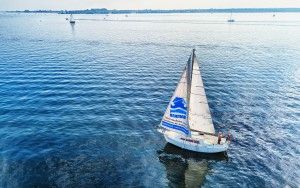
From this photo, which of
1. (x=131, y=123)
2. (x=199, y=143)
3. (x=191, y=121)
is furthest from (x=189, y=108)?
(x=131, y=123)

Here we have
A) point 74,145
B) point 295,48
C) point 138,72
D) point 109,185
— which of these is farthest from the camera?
point 295,48

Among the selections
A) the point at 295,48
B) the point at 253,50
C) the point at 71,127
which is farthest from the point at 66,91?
the point at 295,48

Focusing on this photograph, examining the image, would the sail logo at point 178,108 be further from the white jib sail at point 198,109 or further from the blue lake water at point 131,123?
the blue lake water at point 131,123

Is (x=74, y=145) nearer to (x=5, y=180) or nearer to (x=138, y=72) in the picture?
(x=5, y=180)

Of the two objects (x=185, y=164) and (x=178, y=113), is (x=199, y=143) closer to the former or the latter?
(x=185, y=164)

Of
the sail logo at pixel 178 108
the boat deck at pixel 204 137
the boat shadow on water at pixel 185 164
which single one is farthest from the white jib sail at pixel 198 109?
the boat shadow on water at pixel 185 164

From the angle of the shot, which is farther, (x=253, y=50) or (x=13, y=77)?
(x=253, y=50)

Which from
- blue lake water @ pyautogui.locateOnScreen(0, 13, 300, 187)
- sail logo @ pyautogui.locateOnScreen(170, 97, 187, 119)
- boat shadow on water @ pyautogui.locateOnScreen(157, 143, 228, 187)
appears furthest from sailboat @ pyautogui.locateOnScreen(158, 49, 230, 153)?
blue lake water @ pyautogui.locateOnScreen(0, 13, 300, 187)
